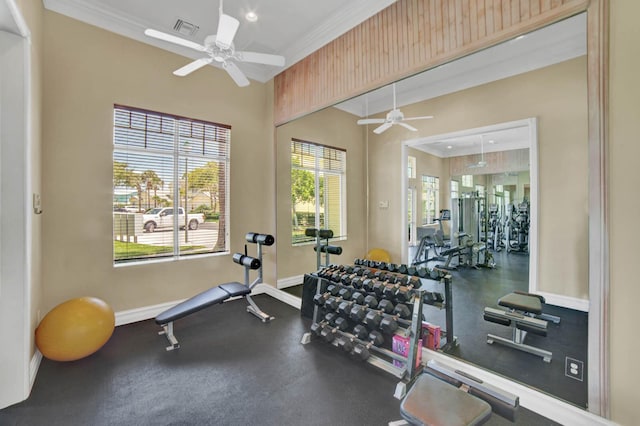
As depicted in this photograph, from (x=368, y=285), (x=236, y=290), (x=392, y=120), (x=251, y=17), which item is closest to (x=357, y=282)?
(x=368, y=285)

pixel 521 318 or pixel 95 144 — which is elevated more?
pixel 95 144

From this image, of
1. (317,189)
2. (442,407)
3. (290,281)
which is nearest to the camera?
(442,407)

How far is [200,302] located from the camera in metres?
2.83

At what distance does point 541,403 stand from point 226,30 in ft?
10.8

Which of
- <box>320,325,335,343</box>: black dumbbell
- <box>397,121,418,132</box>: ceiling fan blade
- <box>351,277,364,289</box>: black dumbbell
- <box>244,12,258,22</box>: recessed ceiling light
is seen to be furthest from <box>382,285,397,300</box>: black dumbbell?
<box>244,12,258,22</box>: recessed ceiling light

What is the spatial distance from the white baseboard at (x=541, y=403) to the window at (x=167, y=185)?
3244 millimetres

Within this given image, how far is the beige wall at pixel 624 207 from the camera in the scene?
4.68 feet

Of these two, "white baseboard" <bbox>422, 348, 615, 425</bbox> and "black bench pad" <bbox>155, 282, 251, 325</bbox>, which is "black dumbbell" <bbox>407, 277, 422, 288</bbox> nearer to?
"white baseboard" <bbox>422, 348, 615, 425</bbox>

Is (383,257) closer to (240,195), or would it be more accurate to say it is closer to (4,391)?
(240,195)

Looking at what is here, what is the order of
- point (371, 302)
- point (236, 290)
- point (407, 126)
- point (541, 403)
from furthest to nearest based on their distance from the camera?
1. point (236, 290)
2. point (407, 126)
3. point (371, 302)
4. point (541, 403)

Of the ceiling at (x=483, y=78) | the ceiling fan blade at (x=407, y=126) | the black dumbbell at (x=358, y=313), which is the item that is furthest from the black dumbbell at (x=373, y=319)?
the ceiling fan blade at (x=407, y=126)

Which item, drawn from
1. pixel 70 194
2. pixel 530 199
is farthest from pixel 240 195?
pixel 530 199

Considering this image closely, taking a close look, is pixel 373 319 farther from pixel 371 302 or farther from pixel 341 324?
pixel 341 324

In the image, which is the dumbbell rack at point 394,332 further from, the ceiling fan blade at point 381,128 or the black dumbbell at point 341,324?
the ceiling fan blade at point 381,128
